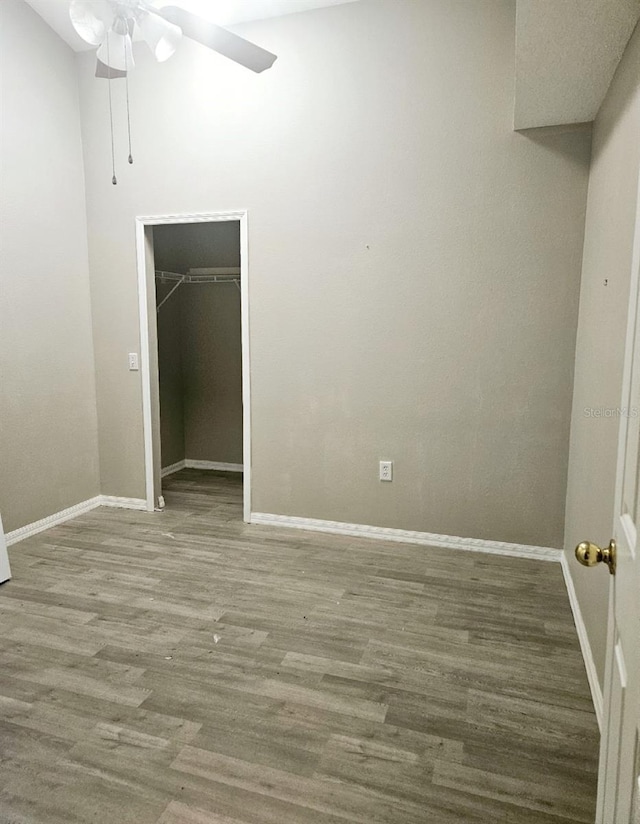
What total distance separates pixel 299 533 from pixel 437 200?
85.4 inches

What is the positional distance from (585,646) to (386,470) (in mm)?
1484

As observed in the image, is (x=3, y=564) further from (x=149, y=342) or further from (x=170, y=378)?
(x=170, y=378)

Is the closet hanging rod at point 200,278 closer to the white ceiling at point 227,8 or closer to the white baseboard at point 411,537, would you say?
the white ceiling at point 227,8

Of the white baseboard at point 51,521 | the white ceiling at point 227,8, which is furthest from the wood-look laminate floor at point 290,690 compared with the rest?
the white ceiling at point 227,8

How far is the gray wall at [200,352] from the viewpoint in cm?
496

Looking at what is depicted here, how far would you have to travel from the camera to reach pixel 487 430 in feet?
10.5

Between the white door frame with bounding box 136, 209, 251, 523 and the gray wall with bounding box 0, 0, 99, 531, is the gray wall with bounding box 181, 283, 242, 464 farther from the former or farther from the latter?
the gray wall with bounding box 0, 0, 99, 531

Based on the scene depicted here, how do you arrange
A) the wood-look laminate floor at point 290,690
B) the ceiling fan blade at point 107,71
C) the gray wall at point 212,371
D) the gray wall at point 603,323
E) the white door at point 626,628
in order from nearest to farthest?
the white door at point 626,628, the wood-look laminate floor at point 290,690, the gray wall at point 603,323, the ceiling fan blade at point 107,71, the gray wall at point 212,371

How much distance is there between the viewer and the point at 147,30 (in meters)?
2.24

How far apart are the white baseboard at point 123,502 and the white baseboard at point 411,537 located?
88 cm

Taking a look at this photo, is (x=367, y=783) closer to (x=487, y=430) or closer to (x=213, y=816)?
(x=213, y=816)

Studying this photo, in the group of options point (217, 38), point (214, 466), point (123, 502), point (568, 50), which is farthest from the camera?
point (214, 466)

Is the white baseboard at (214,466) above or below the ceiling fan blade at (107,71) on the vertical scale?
below

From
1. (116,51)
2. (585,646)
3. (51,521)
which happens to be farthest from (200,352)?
(585,646)
